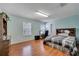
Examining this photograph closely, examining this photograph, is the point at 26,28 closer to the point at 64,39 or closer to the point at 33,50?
the point at 33,50

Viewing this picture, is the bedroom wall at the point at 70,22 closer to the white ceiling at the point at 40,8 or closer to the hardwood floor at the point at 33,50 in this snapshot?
the white ceiling at the point at 40,8

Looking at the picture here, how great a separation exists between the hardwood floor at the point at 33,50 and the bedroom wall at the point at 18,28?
0.11 m

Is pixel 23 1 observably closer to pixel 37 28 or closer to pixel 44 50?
pixel 37 28

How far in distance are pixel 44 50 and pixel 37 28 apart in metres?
0.49

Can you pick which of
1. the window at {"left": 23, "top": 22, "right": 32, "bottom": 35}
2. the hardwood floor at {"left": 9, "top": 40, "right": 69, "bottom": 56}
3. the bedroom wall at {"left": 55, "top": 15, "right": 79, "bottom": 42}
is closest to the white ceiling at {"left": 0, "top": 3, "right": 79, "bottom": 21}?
the bedroom wall at {"left": 55, "top": 15, "right": 79, "bottom": 42}

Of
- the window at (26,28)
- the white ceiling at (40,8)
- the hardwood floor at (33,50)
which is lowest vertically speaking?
the hardwood floor at (33,50)

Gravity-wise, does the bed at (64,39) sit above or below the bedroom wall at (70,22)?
below

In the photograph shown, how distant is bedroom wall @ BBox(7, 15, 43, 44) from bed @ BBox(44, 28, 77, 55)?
1.09 ft

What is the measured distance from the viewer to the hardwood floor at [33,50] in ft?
6.21

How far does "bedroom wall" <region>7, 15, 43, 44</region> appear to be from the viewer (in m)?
1.88

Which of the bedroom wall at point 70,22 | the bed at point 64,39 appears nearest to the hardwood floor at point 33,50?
the bed at point 64,39

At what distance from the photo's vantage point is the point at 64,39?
75.2 inches

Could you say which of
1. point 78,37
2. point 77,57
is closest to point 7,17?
point 78,37

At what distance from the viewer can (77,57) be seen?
1.89 meters
